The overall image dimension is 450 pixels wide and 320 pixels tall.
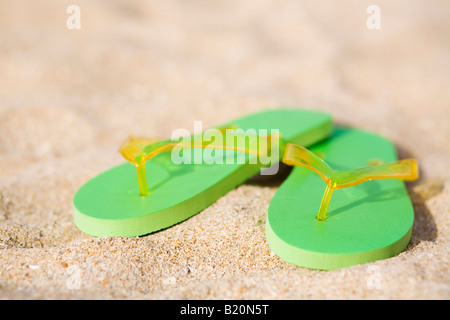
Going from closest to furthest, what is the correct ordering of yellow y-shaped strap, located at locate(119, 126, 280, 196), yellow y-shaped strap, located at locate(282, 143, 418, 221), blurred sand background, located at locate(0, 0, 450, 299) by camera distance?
blurred sand background, located at locate(0, 0, 450, 299) → yellow y-shaped strap, located at locate(282, 143, 418, 221) → yellow y-shaped strap, located at locate(119, 126, 280, 196)

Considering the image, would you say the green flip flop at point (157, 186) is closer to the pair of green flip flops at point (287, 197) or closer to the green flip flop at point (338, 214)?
the pair of green flip flops at point (287, 197)

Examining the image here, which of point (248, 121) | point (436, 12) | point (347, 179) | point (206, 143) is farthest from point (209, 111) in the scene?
point (436, 12)

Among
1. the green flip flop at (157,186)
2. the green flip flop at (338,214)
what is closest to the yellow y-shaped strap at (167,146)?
the green flip flop at (157,186)

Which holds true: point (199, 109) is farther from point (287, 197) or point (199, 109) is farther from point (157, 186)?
point (287, 197)

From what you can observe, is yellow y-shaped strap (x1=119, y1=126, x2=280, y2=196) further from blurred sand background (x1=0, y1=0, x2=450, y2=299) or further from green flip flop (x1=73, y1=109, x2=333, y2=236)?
blurred sand background (x1=0, y1=0, x2=450, y2=299)

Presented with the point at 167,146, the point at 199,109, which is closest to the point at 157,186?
the point at 167,146

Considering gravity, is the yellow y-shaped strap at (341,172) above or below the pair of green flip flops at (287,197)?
above

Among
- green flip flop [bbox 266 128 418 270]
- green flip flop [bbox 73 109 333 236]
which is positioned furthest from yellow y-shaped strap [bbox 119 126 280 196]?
green flip flop [bbox 266 128 418 270]
